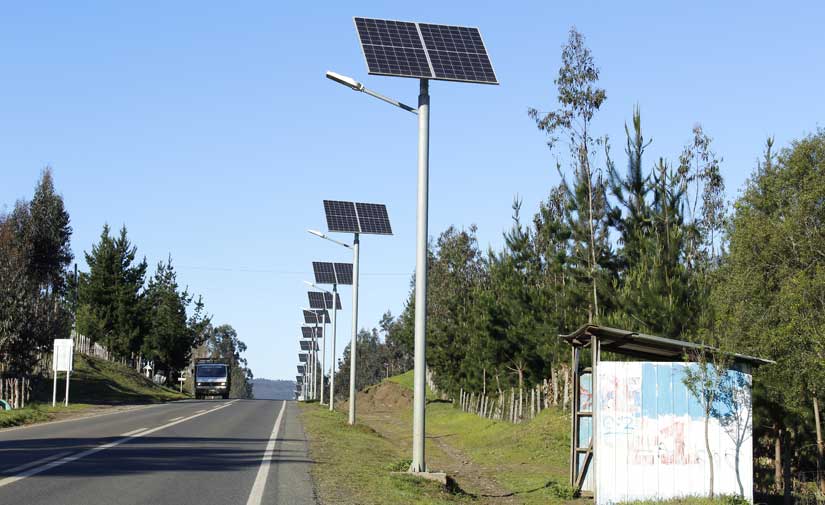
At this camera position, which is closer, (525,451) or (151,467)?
(151,467)

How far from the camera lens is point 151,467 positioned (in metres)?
15.9

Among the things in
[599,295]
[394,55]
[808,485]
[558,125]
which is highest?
[558,125]

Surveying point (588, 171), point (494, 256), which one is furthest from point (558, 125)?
point (494, 256)

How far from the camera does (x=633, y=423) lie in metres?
17.7

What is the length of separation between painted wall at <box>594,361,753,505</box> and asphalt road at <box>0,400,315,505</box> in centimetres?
581

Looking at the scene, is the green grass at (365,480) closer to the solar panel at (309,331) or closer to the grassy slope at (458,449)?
the grassy slope at (458,449)

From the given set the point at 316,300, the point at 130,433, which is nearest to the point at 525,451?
the point at 130,433

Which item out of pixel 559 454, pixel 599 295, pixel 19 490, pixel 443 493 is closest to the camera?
pixel 19 490

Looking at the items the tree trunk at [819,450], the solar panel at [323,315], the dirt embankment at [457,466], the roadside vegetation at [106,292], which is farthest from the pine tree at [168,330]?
the tree trunk at [819,450]

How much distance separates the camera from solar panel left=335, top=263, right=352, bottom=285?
5544 cm

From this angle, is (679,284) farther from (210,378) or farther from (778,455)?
(210,378)

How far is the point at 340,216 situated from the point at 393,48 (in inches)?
778

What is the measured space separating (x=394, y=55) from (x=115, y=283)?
246 feet

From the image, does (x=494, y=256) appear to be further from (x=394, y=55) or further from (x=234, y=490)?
(x=234, y=490)
